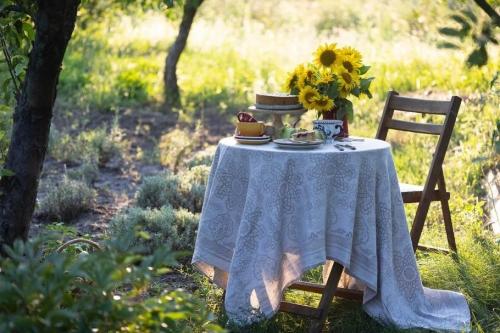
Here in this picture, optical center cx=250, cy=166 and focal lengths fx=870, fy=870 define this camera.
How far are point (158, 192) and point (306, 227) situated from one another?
2.90 meters

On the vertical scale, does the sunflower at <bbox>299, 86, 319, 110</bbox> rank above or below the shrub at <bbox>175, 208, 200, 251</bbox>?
above

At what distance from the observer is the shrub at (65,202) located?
22.6ft

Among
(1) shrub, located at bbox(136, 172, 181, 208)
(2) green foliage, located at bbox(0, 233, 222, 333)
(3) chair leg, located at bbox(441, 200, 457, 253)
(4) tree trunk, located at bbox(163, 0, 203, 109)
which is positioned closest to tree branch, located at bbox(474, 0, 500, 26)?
(2) green foliage, located at bbox(0, 233, 222, 333)

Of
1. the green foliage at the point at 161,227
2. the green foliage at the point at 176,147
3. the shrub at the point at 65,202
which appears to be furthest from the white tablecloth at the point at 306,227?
the green foliage at the point at 176,147

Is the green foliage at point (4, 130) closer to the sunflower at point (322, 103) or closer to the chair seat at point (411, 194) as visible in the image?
the sunflower at point (322, 103)

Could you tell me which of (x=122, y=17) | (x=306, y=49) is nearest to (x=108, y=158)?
(x=306, y=49)

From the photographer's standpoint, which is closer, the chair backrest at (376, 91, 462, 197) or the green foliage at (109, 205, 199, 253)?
the chair backrest at (376, 91, 462, 197)

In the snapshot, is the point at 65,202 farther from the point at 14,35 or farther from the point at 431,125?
the point at 431,125

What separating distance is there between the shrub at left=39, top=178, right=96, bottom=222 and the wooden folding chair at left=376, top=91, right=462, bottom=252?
2.57 meters

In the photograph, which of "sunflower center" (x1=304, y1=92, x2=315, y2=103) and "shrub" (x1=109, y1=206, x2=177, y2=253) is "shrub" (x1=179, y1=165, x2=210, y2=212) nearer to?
"shrub" (x1=109, y1=206, x2=177, y2=253)

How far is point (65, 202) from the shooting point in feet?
22.6

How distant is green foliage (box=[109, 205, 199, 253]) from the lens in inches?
233

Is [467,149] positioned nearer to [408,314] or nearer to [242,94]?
[408,314]

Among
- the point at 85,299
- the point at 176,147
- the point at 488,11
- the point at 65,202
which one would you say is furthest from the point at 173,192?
the point at 488,11
